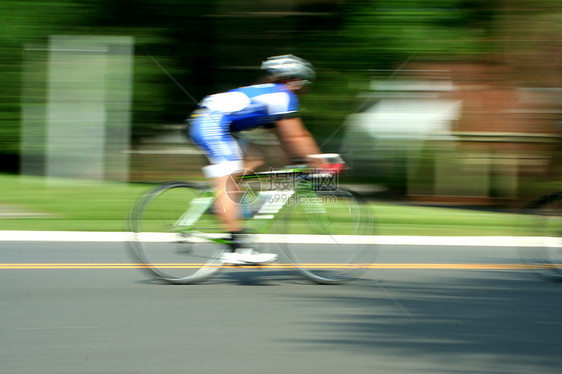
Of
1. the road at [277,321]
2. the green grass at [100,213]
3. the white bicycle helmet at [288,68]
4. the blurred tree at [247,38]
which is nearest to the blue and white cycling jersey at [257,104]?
the white bicycle helmet at [288,68]

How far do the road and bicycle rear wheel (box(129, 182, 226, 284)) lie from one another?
5.7 inches

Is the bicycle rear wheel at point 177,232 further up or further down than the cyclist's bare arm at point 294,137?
further down

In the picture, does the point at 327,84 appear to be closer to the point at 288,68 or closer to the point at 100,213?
the point at 100,213

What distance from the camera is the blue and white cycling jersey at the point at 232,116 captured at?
5828 mm

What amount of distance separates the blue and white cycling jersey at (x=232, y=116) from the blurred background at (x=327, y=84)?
7.83 m

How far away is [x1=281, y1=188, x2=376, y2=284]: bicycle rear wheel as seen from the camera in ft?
20.3

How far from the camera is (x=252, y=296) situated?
5805 millimetres

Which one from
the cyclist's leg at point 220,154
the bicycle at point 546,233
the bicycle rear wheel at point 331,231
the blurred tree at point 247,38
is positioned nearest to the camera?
the cyclist's leg at point 220,154

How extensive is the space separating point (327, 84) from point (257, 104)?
8082 millimetres

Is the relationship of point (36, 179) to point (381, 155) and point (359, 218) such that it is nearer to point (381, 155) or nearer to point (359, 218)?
point (381, 155)

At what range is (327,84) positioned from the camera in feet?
45.1

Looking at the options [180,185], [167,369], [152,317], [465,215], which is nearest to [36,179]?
[465,215]
